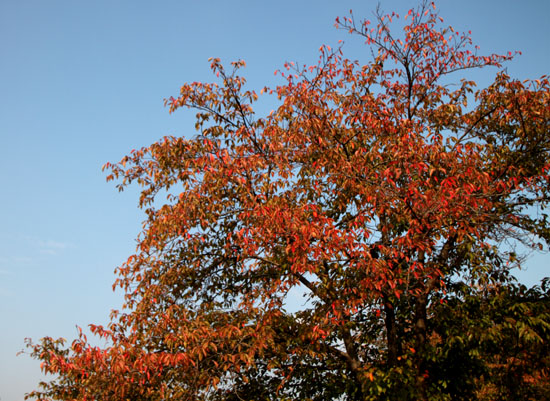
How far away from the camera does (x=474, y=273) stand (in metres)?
9.75

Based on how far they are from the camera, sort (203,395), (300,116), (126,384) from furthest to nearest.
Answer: (300,116) → (203,395) → (126,384)

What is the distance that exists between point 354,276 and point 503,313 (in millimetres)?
2886

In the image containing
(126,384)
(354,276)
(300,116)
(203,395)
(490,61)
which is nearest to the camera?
(126,384)

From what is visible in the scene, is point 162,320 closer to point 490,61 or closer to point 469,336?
point 469,336

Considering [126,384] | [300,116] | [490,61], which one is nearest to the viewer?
[126,384]

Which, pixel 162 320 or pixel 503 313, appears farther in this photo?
pixel 503 313

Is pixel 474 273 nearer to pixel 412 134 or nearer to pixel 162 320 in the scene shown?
pixel 412 134

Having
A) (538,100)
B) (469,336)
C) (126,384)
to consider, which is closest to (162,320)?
(126,384)

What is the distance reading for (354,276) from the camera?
8867mm

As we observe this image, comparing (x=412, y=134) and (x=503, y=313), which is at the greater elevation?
(x=412, y=134)

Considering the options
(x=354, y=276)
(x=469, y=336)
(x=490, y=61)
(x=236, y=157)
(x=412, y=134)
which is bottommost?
(x=469, y=336)

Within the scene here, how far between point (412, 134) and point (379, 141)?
2.44ft

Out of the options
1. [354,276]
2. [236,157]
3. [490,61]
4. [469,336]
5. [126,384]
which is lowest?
[469,336]

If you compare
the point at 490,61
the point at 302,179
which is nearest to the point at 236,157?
the point at 302,179
